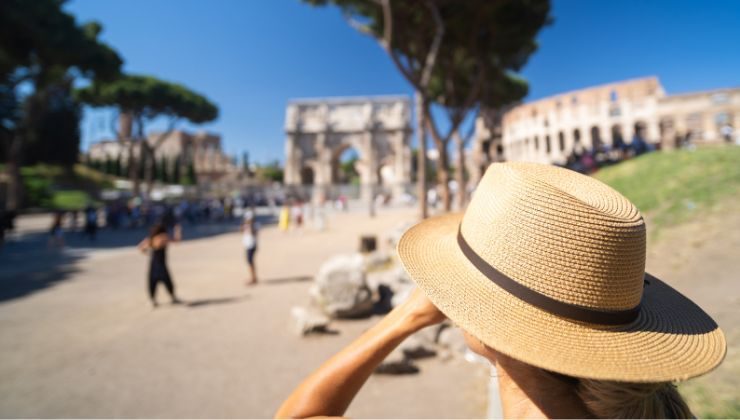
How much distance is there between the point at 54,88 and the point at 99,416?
2471cm

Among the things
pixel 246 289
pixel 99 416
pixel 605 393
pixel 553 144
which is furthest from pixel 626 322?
pixel 553 144

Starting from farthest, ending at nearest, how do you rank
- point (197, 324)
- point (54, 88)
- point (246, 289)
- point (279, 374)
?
point (54, 88) → point (246, 289) → point (197, 324) → point (279, 374)

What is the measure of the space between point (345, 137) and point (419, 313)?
37813 millimetres

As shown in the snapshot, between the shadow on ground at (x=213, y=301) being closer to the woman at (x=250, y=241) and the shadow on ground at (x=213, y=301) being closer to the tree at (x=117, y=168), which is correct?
the woman at (x=250, y=241)

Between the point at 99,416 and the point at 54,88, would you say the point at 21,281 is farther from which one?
the point at 54,88

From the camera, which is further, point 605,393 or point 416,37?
point 416,37

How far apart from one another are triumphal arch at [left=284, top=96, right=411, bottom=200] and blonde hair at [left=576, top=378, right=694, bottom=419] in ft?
113

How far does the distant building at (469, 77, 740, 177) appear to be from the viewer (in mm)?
22891

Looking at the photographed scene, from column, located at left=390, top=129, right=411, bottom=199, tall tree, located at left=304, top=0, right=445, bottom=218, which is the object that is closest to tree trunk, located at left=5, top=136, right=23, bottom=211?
tall tree, located at left=304, top=0, right=445, bottom=218

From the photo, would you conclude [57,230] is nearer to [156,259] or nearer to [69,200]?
[156,259]

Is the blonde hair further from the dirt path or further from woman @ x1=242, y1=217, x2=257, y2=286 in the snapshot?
woman @ x1=242, y1=217, x2=257, y2=286

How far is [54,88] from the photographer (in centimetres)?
Answer: 1856

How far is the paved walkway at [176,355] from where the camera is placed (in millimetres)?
2693

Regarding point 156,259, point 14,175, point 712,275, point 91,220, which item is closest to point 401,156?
point 91,220
